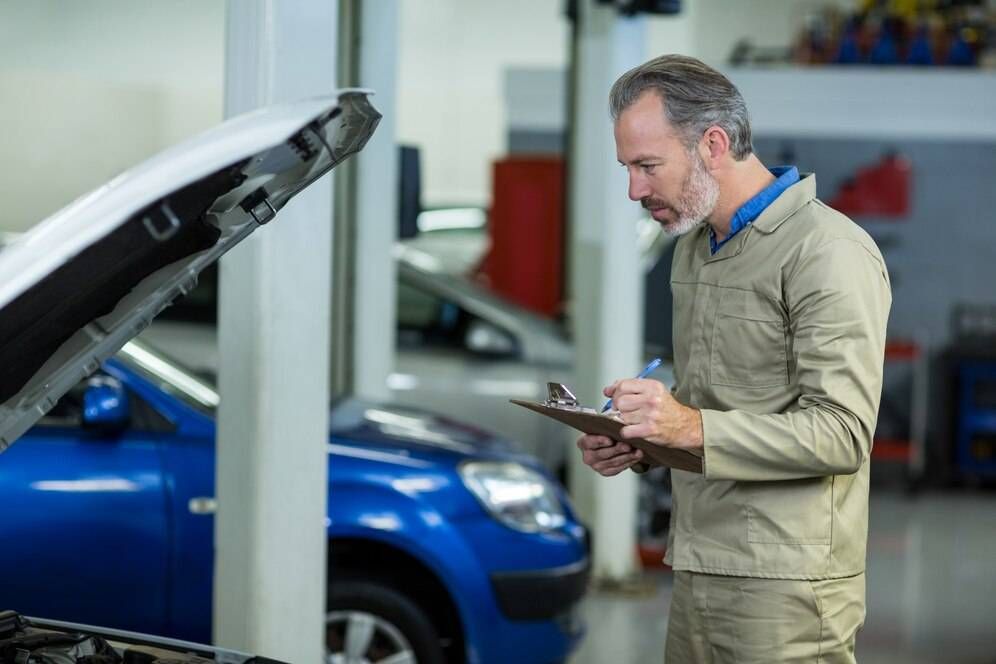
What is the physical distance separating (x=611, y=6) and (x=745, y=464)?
4241mm

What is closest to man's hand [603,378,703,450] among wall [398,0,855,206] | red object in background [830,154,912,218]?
red object in background [830,154,912,218]

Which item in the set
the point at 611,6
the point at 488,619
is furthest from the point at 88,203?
the point at 611,6

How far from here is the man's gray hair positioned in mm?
2262

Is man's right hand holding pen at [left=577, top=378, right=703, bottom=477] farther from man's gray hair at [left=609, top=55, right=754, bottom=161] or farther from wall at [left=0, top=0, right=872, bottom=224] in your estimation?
wall at [left=0, top=0, right=872, bottom=224]

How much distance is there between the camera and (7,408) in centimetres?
201

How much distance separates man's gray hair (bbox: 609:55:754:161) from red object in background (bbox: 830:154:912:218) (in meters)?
7.88

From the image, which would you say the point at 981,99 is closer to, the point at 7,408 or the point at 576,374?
the point at 576,374

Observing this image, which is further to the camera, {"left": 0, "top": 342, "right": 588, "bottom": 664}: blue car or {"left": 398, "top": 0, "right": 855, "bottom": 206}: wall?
{"left": 398, "top": 0, "right": 855, "bottom": 206}: wall

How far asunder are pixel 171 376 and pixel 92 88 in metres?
8.53

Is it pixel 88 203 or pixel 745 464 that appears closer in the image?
pixel 88 203

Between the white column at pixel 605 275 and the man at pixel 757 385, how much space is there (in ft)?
12.3

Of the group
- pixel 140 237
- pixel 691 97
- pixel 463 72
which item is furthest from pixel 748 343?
pixel 463 72

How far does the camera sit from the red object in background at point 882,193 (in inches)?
391

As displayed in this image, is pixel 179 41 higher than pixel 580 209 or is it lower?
higher
